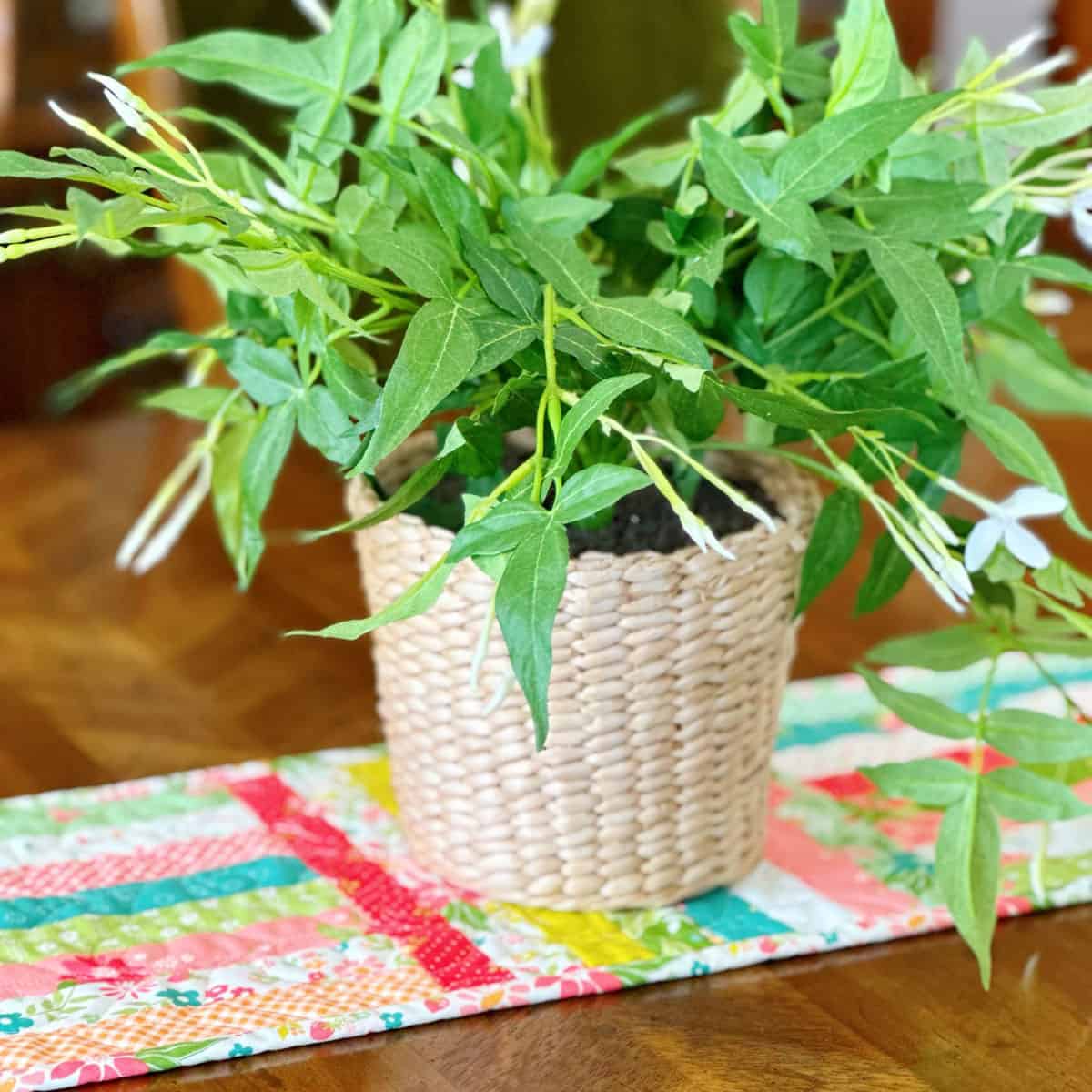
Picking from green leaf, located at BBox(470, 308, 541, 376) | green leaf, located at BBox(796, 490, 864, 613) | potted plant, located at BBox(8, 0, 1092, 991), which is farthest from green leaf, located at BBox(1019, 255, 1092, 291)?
green leaf, located at BBox(470, 308, 541, 376)

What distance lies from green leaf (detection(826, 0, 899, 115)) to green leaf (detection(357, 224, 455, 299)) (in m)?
0.16

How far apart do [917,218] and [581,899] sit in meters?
0.33

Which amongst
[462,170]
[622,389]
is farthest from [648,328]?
[462,170]

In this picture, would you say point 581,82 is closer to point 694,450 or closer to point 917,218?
point 694,450

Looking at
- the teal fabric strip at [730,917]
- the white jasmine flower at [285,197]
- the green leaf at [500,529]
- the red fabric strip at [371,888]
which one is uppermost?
the white jasmine flower at [285,197]

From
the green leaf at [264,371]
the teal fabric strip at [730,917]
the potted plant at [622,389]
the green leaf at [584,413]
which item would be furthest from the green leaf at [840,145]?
the teal fabric strip at [730,917]

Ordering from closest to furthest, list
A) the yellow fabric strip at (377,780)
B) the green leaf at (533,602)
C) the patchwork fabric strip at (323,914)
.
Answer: the green leaf at (533,602) < the patchwork fabric strip at (323,914) < the yellow fabric strip at (377,780)

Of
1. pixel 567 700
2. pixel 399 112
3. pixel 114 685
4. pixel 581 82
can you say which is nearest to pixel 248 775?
pixel 114 685

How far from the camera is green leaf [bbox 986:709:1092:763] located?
2.16 ft

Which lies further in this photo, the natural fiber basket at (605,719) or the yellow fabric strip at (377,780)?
the yellow fabric strip at (377,780)

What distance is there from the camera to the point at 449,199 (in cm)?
60

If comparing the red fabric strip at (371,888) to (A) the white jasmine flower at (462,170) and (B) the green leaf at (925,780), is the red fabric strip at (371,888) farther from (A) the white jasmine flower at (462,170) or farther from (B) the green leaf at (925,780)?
(A) the white jasmine flower at (462,170)

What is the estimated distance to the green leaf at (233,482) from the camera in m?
0.72

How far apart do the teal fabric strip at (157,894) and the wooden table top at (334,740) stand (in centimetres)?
11
